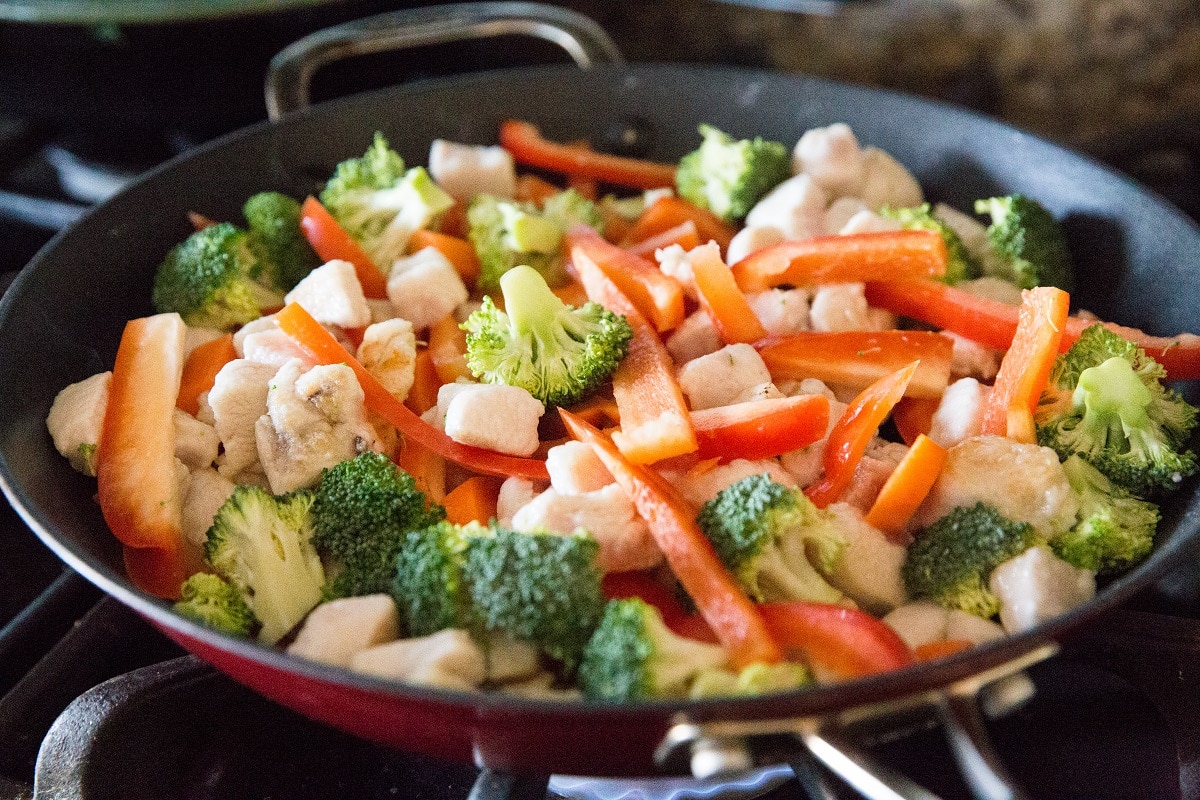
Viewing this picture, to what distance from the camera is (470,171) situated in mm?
1999

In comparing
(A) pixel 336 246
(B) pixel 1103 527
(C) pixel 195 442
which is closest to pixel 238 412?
(C) pixel 195 442

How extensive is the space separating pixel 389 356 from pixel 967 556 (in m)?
0.89

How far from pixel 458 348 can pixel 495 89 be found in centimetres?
74

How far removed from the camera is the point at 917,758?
1480 millimetres

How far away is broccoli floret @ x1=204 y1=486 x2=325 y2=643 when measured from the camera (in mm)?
1314

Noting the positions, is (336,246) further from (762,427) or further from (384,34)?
(762,427)

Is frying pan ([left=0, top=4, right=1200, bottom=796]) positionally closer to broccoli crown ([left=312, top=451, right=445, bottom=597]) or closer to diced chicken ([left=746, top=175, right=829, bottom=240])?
broccoli crown ([left=312, top=451, right=445, bottom=597])

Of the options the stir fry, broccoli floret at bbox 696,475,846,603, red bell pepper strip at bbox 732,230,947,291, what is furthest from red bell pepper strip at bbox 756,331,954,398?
broccoli floret at bbox 696,475,846,603

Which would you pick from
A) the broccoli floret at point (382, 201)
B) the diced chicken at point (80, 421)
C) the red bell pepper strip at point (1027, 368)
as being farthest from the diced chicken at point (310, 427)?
the red bell pepper strip at point (1027, 368)

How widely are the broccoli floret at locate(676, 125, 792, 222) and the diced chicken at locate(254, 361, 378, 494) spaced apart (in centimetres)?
85

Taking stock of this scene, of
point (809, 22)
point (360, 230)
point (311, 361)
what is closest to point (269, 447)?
point (311, 361)

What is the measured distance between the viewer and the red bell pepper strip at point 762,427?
55.6 inches

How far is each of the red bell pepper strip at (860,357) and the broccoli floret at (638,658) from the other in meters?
0.59

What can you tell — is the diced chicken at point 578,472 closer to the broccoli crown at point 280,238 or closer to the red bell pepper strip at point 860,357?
the red bell pepper strip at point 860,357
